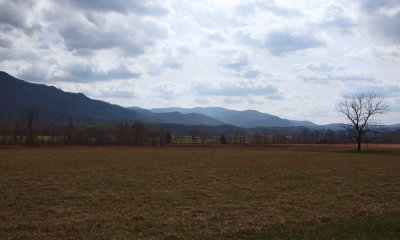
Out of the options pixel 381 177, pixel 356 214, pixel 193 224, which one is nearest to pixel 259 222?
pixel 193 224

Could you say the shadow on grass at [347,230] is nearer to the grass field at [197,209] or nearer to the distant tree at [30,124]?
the grass field at [197,209]

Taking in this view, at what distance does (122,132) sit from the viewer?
115 meters

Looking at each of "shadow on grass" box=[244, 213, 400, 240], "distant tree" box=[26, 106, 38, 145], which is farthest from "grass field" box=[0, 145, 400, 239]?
"distant tree" box=[26, 106, 38, 145]

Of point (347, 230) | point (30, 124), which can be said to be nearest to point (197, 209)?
point (347, 230)

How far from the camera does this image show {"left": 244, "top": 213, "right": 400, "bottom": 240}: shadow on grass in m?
8.78

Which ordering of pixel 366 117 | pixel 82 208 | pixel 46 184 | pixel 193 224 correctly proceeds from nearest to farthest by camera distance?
pixel 193 224 < pixel 82 208 < pixel 46 184 < pixel 366 117

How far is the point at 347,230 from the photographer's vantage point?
938 centimetres

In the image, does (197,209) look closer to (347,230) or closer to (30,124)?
(347,230)

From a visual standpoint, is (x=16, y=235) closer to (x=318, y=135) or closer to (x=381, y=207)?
(x=381, y=207)

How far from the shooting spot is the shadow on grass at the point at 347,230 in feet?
28.8

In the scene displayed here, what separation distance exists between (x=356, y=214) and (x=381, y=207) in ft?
7.25

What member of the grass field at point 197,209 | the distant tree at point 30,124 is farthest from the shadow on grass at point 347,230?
the distant tree at point 30,124

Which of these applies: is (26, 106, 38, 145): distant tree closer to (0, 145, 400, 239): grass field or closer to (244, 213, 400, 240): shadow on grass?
(0, 145, 400, 239): grass field

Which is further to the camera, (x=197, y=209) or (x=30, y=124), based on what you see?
(x=30, y=124)
